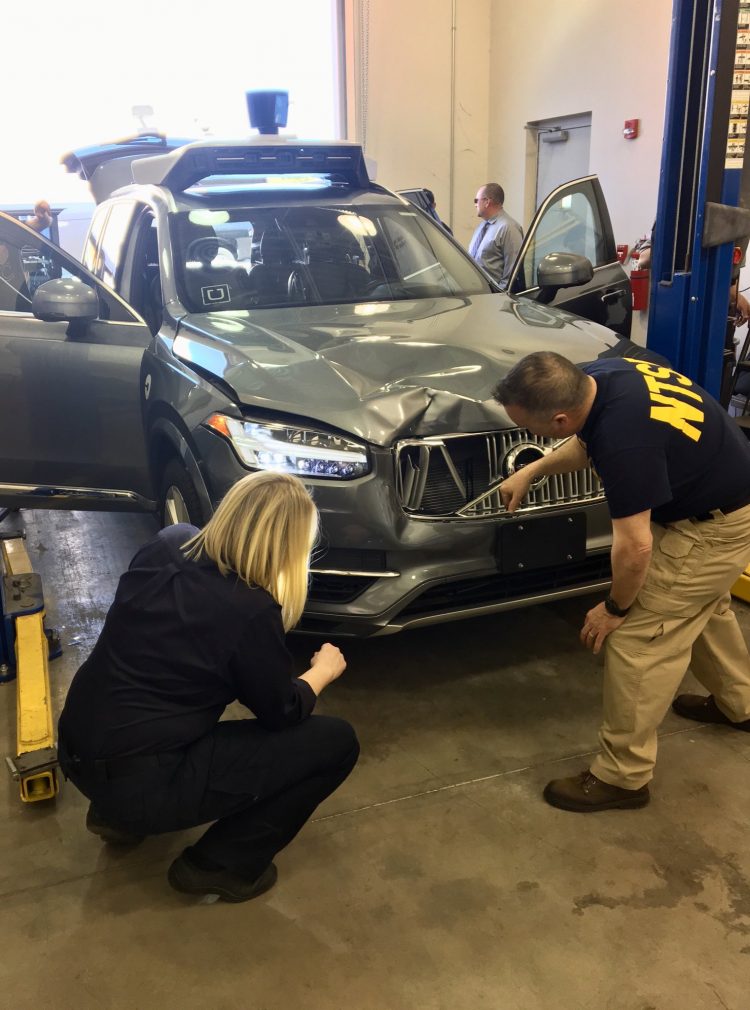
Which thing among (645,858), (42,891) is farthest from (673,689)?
(42,891)

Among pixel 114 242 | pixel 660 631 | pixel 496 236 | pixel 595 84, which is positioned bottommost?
pixel 660 631

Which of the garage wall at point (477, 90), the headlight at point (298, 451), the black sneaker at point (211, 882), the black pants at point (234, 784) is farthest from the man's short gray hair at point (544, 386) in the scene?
the garage wall at point (477, 90)

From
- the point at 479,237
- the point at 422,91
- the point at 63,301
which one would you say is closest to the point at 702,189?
the point at 63,301

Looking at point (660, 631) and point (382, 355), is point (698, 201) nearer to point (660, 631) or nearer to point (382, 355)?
point (382, 355)

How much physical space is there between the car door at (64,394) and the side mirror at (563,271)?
1794 mm

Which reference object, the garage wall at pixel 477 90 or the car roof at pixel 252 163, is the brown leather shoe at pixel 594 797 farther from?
the garage wall at pixel 477 90

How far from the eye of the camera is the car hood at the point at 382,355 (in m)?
2.96

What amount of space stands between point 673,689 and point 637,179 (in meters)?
7.35

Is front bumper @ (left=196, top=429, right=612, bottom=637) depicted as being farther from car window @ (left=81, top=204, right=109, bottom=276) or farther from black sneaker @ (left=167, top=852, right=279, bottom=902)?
car window @ (left=81, top=204, right=109, bottom=276)

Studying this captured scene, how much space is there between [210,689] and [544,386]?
3.76ft

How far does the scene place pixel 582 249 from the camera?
15.3ft

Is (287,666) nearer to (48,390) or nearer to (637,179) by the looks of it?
(48,390)

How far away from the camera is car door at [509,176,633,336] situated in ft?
14.5

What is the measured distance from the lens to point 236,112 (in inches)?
400
